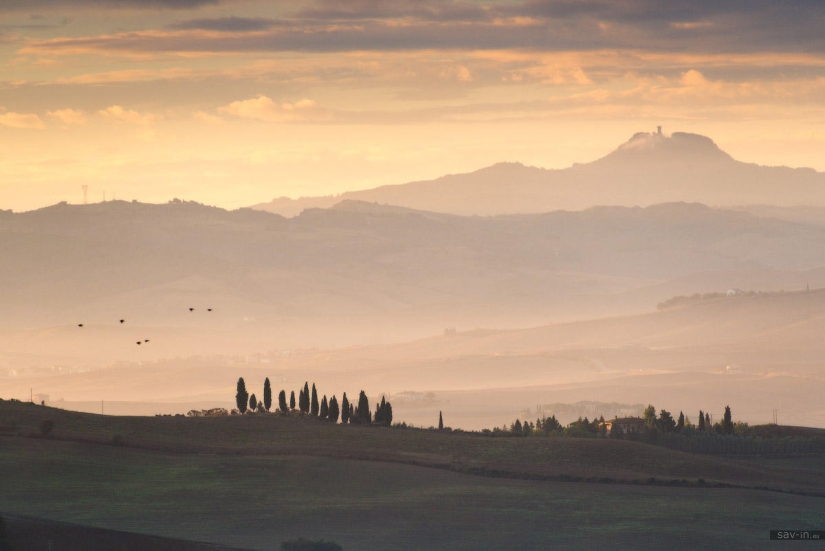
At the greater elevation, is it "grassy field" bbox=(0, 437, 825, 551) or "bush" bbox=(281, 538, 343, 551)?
"grassy field" bbox=(0, 437, 825, 551)

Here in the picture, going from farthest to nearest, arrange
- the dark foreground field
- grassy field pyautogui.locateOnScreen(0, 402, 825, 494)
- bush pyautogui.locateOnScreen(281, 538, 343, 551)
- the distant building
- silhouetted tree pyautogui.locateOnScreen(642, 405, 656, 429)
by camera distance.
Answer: silhouetted tree pyautogui.locateOnScreen(642, 405, 656, 429), the distant building, grassy field pyautogui.locateOnScreen(0, 402, 825, 494), the dark foreground field, bush pyautogui.locateOnScreen(281, 538, 343, 551)

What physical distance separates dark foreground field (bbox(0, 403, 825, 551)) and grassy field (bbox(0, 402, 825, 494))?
1.16 ft

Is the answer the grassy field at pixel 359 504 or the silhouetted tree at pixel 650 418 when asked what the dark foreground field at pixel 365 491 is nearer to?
the grassy field at pixel 359 504

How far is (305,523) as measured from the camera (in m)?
101

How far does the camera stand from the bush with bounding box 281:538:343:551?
86.1 metres

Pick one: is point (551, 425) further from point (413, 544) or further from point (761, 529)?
point (413, 544)

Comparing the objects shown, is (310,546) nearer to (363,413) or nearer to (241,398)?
(363,413)

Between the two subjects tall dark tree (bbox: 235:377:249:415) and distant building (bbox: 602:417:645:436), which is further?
distant building (bbox: 602:417:645:436)

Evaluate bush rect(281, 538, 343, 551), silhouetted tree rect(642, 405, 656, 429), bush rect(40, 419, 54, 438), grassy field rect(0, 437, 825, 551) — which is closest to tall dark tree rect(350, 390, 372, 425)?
grassy field rect(0, 437, 825, 551)

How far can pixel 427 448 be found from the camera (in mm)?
140000

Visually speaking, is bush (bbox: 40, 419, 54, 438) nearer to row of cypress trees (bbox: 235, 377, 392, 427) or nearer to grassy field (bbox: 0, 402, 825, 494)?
grassy field (bbox: 0, 402, 825, 494)


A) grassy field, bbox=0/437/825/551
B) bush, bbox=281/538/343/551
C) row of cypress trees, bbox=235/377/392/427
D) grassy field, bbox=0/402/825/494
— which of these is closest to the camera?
bush, bbox=281/538/343/551

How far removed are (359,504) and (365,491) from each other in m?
6.82

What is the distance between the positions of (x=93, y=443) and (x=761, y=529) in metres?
68.5
